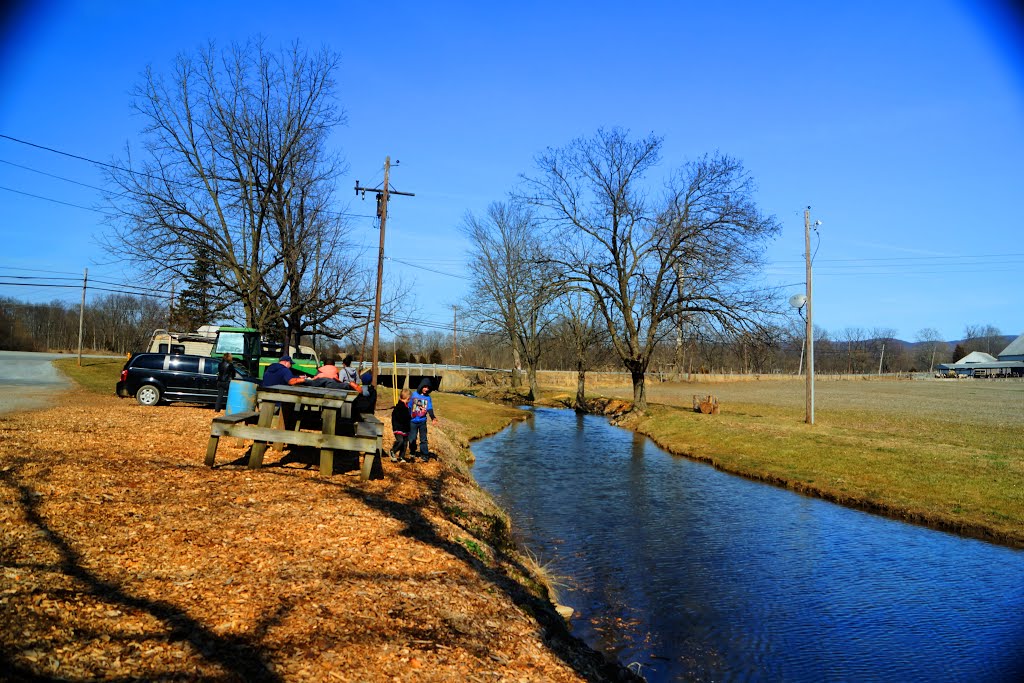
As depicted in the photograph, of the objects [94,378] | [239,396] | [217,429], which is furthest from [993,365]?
[217,429]

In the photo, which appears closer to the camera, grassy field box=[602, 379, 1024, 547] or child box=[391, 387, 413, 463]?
child box=[391, 387, 413, 463]

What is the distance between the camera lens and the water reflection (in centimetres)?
766

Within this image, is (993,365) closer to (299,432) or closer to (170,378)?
(170,378)

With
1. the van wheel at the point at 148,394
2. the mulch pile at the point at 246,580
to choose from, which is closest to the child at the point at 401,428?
the mulch pile at the point at 246,580

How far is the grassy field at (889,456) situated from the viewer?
47.4ft

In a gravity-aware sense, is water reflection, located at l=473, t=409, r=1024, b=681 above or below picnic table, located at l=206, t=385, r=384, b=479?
below

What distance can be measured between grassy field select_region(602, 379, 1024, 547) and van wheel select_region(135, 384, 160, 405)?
1682 centimetres

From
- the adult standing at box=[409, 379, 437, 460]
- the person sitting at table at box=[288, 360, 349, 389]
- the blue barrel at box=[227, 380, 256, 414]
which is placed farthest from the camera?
the adult standing at box=[409, 379, 437, 460]

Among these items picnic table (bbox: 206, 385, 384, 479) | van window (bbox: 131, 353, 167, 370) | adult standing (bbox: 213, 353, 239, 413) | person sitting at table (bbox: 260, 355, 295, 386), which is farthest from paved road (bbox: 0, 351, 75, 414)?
picnic table (bbox: 206, 385, 384, 479)

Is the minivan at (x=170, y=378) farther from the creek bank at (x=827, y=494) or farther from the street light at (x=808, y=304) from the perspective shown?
the street light at (x=808, y=304)

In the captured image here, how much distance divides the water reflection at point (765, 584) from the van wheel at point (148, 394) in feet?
30.9

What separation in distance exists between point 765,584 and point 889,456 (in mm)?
11430

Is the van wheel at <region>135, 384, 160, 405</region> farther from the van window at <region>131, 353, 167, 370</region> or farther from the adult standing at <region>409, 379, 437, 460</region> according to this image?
the adult standing at <region>409, 379, 437, 460</region>

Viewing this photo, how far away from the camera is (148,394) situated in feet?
61.9
